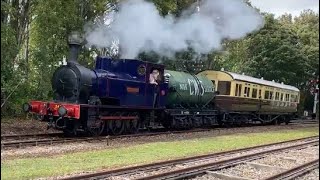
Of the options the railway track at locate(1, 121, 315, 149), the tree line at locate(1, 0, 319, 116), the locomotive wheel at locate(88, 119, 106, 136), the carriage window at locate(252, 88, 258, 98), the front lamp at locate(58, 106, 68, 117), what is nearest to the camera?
the railway track at locate(1, 121, 315, 149)

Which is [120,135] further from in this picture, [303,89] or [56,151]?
[303,89]

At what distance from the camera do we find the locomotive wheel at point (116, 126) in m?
16.1

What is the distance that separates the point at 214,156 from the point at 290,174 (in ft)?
9.82

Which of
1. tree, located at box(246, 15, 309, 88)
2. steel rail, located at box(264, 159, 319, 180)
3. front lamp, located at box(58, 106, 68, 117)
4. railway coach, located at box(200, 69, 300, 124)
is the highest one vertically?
tree, located at box(246, 15, 309, 88)

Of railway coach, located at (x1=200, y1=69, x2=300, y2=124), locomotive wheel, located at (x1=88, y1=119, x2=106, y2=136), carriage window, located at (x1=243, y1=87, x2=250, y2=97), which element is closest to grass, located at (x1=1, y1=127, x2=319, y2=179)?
locomotive wheel, located at (x1=88, y1=119, x2=106, y2=136)

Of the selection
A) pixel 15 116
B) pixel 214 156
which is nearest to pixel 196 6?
pixel 15 116

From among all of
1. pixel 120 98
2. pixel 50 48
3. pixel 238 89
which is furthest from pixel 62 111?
pixel 238 89

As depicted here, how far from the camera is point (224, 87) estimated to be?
76.9 feet

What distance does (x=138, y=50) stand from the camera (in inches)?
773

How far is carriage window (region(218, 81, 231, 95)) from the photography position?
2330 cm

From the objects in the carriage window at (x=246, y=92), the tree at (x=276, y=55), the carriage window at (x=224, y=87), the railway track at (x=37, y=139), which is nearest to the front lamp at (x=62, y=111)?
the railway track at (x=37, y=139)

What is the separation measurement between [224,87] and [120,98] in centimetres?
880

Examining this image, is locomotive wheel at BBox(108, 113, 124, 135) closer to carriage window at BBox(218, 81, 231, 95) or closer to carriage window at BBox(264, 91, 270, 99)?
carriage window at BBox(218, 81, 231, 95)

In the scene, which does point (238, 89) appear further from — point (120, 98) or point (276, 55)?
point (120, 98)
